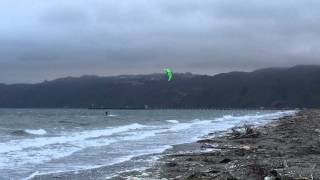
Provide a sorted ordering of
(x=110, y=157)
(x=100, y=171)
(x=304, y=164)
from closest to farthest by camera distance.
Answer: (x=304, y=164) → (x=100, y=171) → (x=110, y=157)

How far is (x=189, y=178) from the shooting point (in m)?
12.8

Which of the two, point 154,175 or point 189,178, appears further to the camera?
point 154,175

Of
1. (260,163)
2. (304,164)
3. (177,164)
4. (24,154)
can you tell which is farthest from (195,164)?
(24,154)

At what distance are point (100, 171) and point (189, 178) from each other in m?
3.96

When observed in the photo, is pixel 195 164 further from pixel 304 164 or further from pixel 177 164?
pixel 304 164

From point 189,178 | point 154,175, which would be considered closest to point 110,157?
point 154,175

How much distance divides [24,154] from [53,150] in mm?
2108

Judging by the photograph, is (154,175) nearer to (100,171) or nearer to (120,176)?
(120,176)

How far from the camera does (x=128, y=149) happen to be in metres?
23.9

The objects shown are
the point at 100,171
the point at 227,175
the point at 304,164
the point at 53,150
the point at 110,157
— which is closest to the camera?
the point at 227,175

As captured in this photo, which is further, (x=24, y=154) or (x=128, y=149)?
(x=128, y=149)

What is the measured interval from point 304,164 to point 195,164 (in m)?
3.27

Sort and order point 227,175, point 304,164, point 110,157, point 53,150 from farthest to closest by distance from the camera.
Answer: point 53,150 < point 110,157 < point 304,164 < point 227,175

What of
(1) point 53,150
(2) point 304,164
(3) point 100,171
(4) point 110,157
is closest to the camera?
(2) point 304,164
